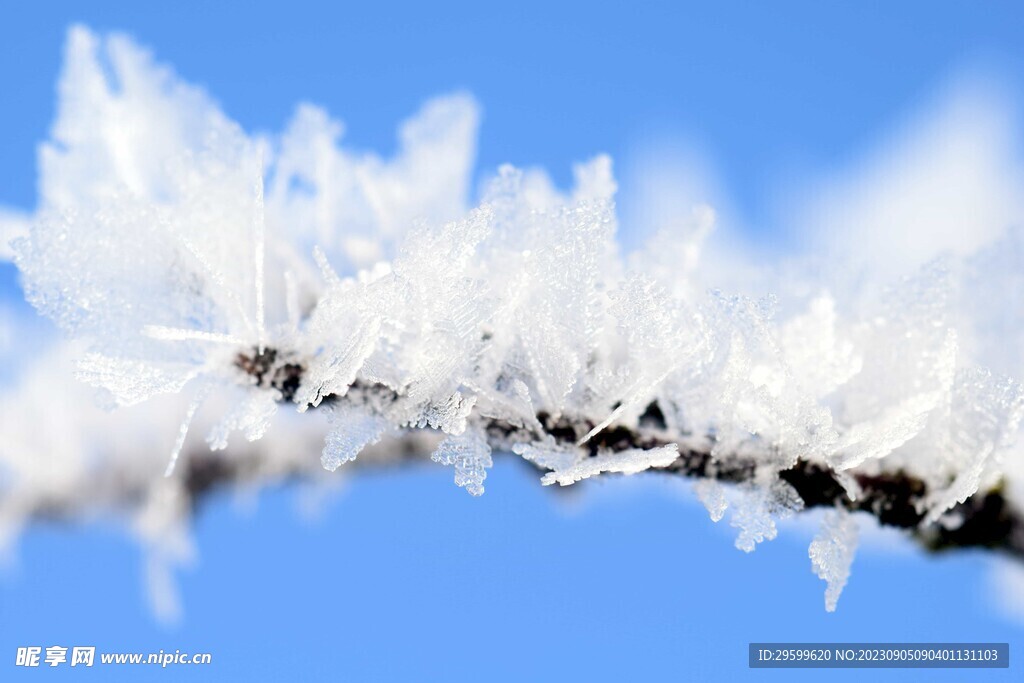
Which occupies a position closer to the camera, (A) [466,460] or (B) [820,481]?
(A) [466,460]

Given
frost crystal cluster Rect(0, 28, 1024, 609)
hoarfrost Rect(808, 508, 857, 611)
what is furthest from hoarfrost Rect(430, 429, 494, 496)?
hoarfrost Rect(808, 508, 857, 611)

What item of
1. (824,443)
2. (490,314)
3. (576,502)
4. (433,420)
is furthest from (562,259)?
(576,502)

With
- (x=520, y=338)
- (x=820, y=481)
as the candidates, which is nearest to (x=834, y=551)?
(x=820, y=481)

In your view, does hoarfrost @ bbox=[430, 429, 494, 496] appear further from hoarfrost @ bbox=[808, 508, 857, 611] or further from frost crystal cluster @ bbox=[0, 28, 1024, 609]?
hoarfrost @ bbox=[808, 508, 857, 611]

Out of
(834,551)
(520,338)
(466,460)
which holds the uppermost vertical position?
(520,338)

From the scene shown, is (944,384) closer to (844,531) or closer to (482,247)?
(844,531)

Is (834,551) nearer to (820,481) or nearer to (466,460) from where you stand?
(820,481)

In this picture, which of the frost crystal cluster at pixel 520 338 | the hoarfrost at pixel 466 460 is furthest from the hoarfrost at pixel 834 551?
the hoarfrost at pixel 466 460

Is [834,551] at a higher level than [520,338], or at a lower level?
lower

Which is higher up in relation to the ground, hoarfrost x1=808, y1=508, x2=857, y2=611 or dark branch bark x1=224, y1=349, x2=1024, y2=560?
dark branch bark x1=224, y1=349, x2=1024, y2=560

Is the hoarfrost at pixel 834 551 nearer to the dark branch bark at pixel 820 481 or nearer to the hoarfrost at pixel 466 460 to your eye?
the dark branch bark at pixel 820 481
